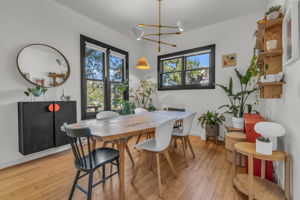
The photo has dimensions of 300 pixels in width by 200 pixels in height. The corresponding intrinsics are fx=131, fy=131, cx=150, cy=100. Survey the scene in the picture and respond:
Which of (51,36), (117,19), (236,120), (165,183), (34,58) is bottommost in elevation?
(165,183)

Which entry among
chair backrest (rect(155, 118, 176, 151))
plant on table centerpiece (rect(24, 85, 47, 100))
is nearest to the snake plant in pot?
chair backrest (rect(155, 118, 176, 151))

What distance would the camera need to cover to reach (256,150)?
1388mm

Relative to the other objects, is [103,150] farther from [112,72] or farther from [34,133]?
[112,72]

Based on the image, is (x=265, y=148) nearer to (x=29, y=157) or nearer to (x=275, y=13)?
(x=275, y=13)

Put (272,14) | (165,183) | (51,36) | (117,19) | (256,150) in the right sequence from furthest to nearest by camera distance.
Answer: (117,19), (51,36), (165,183), (272,14), (256,150)

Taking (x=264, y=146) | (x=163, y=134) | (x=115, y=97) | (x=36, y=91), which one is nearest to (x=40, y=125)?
(x=36, y=91)

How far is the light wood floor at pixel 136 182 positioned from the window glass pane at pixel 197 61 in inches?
96.6

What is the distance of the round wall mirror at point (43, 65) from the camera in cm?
228

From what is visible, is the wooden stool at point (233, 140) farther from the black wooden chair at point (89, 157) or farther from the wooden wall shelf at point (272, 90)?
the black wooden chair at point (89, 157)

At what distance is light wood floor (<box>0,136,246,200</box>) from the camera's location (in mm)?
1510

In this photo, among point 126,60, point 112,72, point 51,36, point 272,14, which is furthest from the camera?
point 126,60

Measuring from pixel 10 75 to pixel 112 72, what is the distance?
2175 mm

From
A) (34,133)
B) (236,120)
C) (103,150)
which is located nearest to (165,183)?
(103,150)

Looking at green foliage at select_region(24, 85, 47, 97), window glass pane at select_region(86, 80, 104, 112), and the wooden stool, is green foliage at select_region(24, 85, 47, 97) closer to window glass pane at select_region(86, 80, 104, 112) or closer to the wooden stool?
window glass pane at select_region(86, 80, 104, 112)
